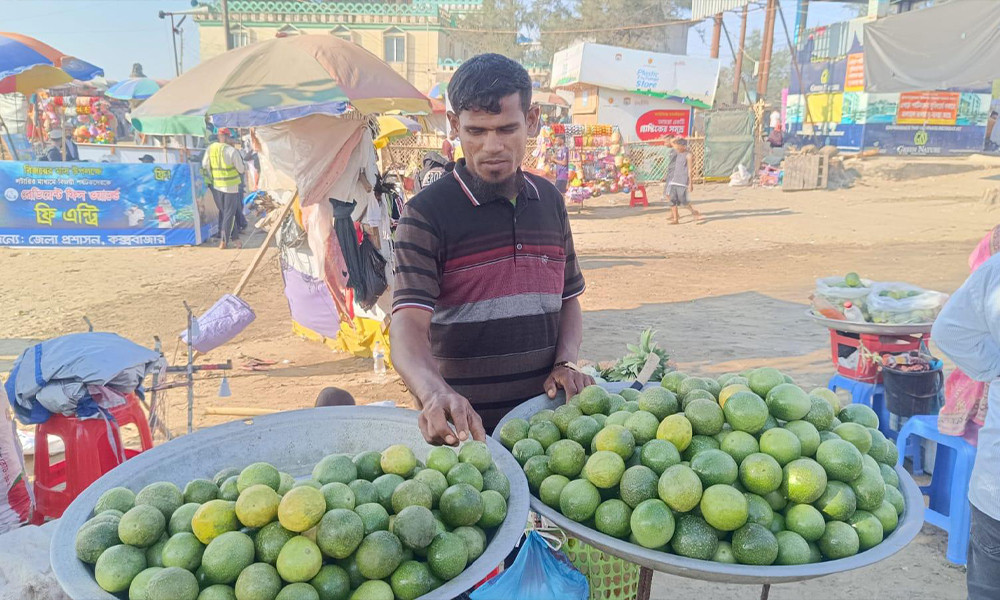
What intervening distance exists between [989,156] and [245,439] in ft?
95.1

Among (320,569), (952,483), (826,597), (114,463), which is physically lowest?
(826,597)

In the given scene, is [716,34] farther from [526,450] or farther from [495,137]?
[526,450]

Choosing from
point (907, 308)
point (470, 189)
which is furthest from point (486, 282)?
point (907, 308)

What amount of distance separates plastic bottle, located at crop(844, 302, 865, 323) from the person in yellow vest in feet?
36.5

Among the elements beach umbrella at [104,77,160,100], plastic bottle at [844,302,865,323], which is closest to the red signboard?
beach umbrella at [104,77,160,100]

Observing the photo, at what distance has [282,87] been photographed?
5727 mm

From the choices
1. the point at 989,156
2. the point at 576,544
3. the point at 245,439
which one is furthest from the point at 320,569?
the point at 989,156

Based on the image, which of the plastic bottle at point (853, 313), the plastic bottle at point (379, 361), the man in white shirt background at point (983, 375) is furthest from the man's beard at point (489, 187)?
the plastic bottle at point (379, 361)

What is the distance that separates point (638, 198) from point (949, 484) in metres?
16.5

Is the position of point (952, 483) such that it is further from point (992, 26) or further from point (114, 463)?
point (992, 26)

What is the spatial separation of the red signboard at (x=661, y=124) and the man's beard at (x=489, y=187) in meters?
23.2

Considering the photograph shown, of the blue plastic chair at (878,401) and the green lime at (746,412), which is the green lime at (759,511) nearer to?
the green lime at (746,412)

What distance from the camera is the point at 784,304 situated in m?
9.45

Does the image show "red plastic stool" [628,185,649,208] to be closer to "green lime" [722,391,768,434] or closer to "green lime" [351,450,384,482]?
"green lime" [722,391,768,434]
